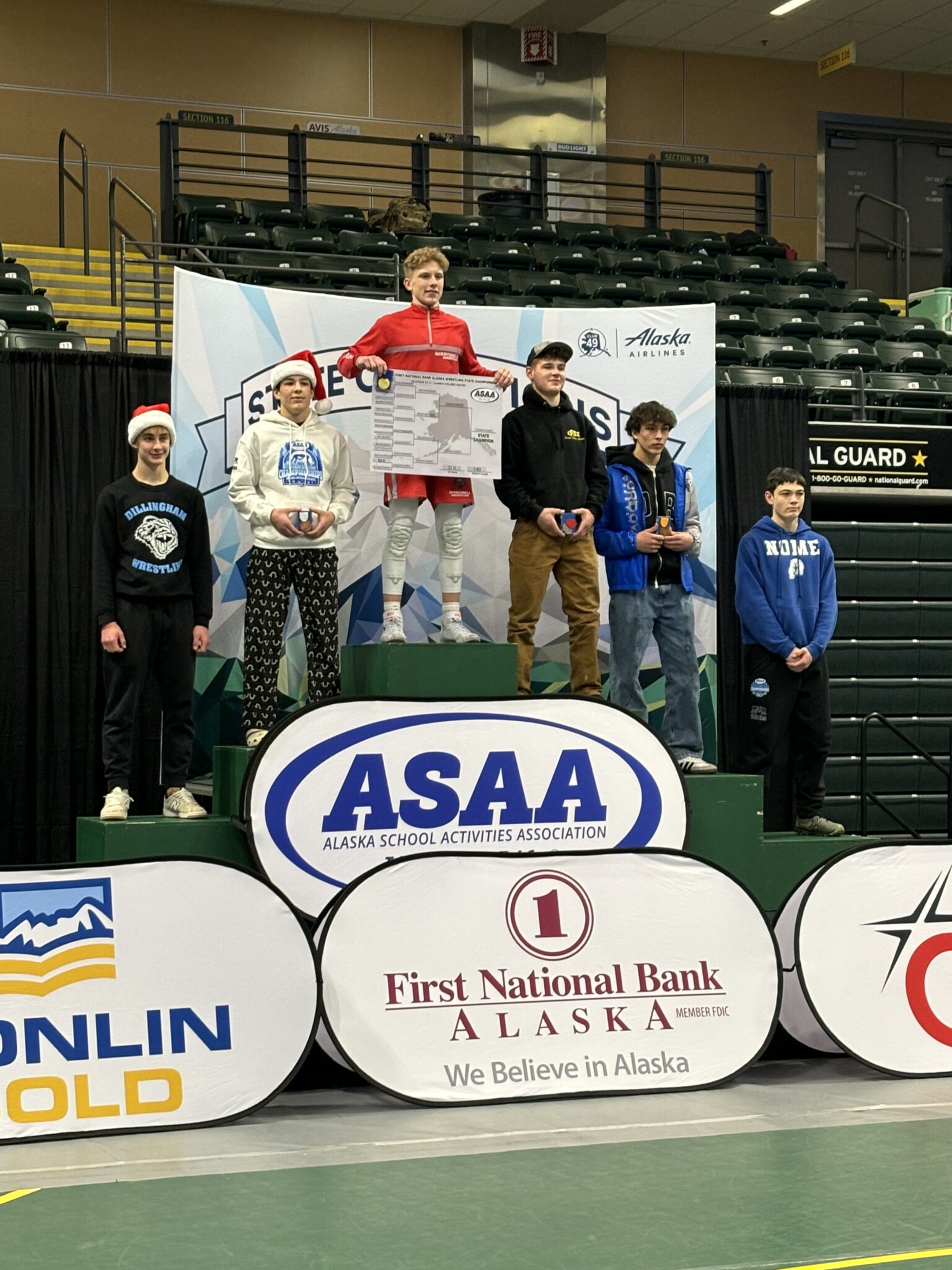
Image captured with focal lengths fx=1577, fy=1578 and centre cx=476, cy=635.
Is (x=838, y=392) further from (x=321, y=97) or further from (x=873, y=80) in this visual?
(x=873, y=80)

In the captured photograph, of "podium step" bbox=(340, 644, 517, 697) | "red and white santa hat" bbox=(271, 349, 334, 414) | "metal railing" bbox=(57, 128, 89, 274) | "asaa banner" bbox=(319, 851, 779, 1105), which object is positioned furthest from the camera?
"metal railing" bbox=(57, 128, 89, 274)

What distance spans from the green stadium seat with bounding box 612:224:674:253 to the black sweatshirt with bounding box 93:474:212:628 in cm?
992

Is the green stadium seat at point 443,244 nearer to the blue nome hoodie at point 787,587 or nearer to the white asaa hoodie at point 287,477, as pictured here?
the blue nome hoodie at point 787,587

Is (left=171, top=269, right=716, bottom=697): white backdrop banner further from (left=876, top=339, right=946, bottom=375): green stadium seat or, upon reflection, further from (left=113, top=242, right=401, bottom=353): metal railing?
(left=876, top=339, right=946, bottom=375): green stadium seat

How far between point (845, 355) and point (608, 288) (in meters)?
2.01

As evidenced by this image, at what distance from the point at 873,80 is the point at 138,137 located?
29.7 feet

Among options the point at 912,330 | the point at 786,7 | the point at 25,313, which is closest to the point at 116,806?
the point at 25,313

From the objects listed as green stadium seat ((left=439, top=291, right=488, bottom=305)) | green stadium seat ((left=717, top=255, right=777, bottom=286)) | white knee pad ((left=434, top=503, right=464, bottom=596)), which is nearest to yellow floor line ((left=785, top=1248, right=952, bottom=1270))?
white knee pad ((left=434, top=503, right=464, bottom=596))

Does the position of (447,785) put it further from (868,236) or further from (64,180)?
(868,236)

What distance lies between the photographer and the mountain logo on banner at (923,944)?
544 centimetres

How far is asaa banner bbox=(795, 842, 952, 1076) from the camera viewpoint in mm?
5387

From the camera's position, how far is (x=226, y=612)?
7.49 m

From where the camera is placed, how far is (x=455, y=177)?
17375 mm

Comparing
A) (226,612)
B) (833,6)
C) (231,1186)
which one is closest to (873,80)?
(833,6)
